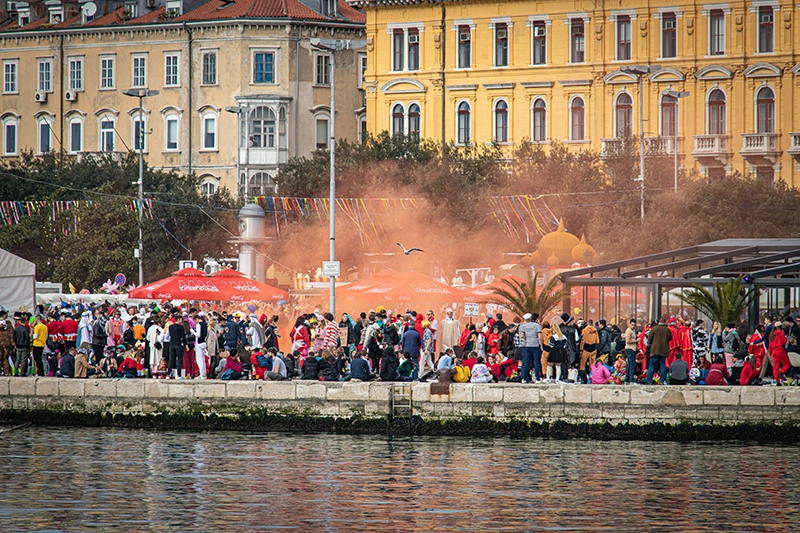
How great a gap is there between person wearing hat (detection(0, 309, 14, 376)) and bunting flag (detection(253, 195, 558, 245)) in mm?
23668

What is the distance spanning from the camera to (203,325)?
3231 centimetres

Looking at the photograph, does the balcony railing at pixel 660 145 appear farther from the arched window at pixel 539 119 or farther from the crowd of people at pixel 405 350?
the crowd of people at pixel 405 350

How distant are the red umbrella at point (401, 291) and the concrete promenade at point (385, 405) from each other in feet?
23.0

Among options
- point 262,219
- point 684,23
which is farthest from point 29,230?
point 684,23

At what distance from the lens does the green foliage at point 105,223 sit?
60.5m

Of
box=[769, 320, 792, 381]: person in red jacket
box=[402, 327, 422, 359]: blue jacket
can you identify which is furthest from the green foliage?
box=[769, 320, 792, 381]: person in red jacket

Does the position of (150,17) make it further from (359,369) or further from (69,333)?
(359,369)

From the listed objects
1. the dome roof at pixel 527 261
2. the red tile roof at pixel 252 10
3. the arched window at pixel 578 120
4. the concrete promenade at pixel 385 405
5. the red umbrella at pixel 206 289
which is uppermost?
the red tile roof at pixel 252 10

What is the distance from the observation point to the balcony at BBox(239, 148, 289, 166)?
252 ft

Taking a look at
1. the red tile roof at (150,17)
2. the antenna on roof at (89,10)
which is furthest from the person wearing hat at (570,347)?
the antenna on roof at (89,10)

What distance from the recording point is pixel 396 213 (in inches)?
2265

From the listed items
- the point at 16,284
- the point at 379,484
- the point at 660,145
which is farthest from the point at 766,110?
the point at 379,484

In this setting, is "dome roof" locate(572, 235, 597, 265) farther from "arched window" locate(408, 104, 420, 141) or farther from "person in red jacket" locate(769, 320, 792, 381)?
"arched window" locate(408, 104, 420, 141)

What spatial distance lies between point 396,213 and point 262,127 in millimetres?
21111
